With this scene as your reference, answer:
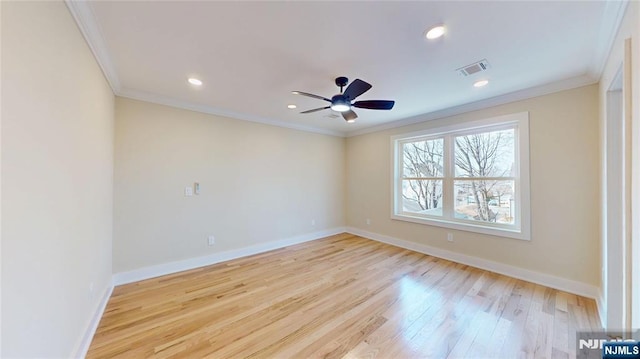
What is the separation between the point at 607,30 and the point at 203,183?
4498 mm

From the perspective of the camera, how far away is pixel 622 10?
1.52 m

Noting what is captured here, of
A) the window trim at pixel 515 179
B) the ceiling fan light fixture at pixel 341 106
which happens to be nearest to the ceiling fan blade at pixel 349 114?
the ceiling fan light fixture at pixel 341 106

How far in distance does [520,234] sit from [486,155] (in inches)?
46.7

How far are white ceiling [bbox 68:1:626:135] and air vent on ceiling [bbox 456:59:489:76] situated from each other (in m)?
0.06

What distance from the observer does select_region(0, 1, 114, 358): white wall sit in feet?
3.27

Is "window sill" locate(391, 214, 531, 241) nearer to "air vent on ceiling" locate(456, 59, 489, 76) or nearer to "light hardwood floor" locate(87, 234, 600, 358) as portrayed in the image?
"light hardwood floor" locate(87, 234, 600, 358)

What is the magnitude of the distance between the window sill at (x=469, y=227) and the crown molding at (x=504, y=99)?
1740 millimetres

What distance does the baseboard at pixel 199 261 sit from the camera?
118 inches

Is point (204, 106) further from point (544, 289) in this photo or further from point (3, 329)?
point (544, 289)

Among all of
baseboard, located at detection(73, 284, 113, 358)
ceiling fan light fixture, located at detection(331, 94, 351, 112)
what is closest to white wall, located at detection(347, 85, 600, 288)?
ceiling fan light fixture, located at detection(331, 94, 351, 112)

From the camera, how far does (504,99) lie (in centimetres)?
317

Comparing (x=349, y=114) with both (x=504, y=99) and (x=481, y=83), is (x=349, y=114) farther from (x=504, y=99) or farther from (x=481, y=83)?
(x=504, y=99)

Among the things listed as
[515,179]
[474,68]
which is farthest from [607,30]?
[515,179]

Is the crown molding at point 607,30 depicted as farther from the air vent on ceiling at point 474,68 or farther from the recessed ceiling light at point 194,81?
the recessed ceiling light at point 194,81
